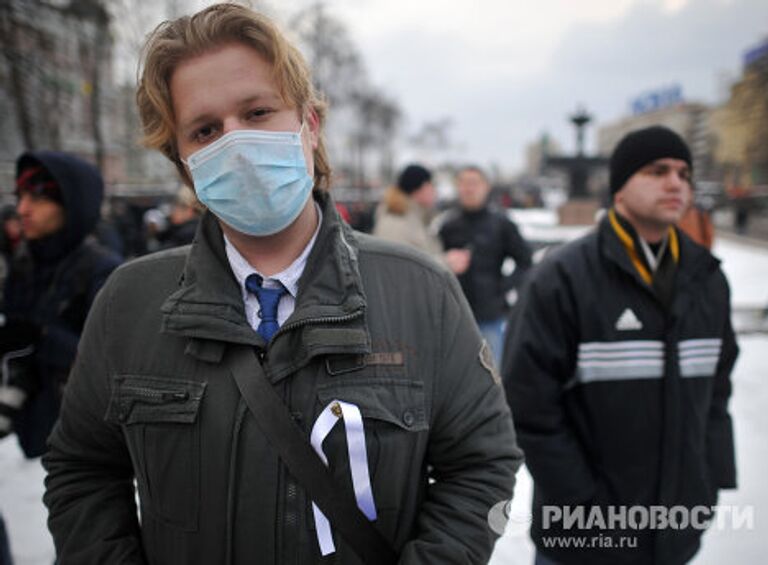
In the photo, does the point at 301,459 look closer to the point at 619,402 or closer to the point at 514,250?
the point at 619,402

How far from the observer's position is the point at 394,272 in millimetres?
1361

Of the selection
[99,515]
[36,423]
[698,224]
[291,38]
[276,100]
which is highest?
[291,38]

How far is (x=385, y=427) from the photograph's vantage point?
1.21 meters

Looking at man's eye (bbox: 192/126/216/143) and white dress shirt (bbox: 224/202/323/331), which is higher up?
man's eye (bbox: 192/126/216/143)

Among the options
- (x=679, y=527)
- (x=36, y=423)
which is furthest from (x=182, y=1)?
(x=679, y=527)

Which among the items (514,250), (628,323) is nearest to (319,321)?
Answer: (628,323)

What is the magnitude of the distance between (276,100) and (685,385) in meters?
1.70

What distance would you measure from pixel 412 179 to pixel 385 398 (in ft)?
11.9

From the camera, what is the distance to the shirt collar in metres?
1.31

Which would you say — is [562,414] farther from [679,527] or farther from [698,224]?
[698,224]

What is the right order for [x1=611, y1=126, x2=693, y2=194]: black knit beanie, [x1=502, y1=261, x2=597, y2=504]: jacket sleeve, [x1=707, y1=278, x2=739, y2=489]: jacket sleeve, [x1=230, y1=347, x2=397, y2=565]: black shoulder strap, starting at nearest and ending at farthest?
[x1=230, y1=347, x2=397, y2=565]: black shoulder strap < [x1=502, y1=261, x2=597, y2=504]: jacket sleeve < [x1=707, y1=278, x2=739, y2=489]: jacket sleeve < [x1=611, y1=126, x2=693, y2=194]: black knit beanie

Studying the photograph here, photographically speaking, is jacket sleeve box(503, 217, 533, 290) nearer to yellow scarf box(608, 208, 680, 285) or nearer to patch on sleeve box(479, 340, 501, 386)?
yellow scarf box(608, 208, 680, 285)

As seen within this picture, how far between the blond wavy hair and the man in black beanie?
125cm

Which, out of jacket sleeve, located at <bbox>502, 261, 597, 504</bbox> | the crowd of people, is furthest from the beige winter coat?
the crowd of people
